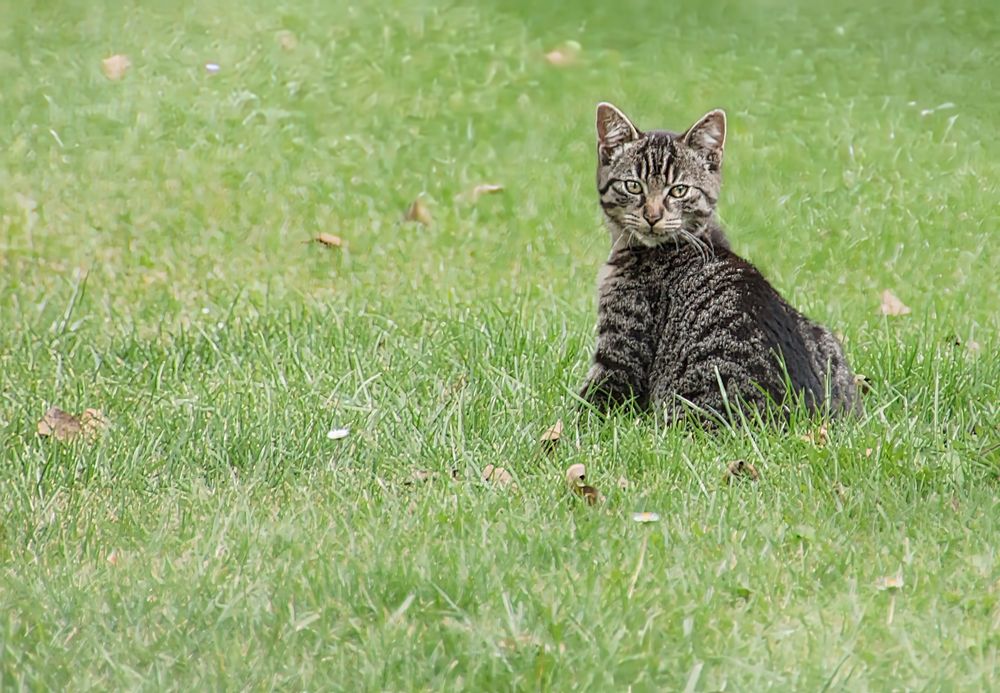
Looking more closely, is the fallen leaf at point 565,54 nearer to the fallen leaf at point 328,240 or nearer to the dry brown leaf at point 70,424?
the fallen leaf at point 328,240

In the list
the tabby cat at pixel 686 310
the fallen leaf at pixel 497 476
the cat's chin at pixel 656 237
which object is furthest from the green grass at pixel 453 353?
the cat's chin at pixel 656 237

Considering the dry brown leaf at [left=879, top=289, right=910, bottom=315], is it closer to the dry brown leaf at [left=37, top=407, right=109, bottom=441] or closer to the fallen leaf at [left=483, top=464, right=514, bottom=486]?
the fallen leaf at [left=483, top=464, right=514, bottom=486]

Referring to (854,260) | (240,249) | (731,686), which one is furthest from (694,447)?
(240,249)

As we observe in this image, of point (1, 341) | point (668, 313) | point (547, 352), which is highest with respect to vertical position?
point (668, 313)

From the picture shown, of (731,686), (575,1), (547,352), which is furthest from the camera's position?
(575,1)

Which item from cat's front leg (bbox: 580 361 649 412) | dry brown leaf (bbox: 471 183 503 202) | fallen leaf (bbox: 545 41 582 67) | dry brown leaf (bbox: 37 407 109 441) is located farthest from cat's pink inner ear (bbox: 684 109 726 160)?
fallen leaf (bbox: 545 41 582 67)

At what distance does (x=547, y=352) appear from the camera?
5641 mm

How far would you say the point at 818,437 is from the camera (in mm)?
4641

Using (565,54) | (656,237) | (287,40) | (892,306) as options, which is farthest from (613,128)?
(287,40)

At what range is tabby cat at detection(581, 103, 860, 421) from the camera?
15.8 feet

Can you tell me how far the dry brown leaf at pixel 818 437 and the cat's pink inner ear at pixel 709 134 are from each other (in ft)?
3.88

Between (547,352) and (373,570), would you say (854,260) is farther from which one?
(373,570)

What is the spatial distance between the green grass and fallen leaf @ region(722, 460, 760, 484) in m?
0.05

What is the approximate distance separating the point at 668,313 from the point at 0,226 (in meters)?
3.93
